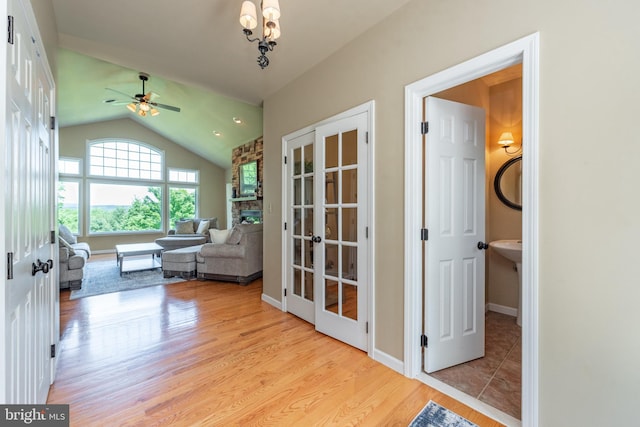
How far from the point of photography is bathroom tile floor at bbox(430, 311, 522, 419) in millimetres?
1783

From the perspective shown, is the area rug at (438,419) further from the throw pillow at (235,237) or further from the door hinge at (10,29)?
the throw pillow at (235,237)

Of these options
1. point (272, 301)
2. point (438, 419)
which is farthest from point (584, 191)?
point (272, 301)

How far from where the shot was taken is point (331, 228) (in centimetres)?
270

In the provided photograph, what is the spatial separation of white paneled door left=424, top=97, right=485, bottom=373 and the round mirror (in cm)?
120

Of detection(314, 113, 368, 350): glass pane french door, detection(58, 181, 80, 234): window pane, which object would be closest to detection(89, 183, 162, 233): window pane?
detection(58, 181, 80, 234): window pane

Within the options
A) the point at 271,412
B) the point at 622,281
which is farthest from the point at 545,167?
the point at 271,412

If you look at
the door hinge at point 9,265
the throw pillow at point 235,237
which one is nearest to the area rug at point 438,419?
the door hinge at point 9,265

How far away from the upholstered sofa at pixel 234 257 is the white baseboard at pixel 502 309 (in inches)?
138

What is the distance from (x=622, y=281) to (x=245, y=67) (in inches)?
130

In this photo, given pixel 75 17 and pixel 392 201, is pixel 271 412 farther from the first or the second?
pixel 75 17

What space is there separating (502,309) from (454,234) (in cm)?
181

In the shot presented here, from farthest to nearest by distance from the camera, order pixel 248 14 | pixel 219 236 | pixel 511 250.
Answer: pixel 219 236, pixel 511 250, pixel 248 14

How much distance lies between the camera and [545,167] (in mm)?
1394

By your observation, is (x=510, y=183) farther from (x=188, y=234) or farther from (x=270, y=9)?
(x=188, y=234)
